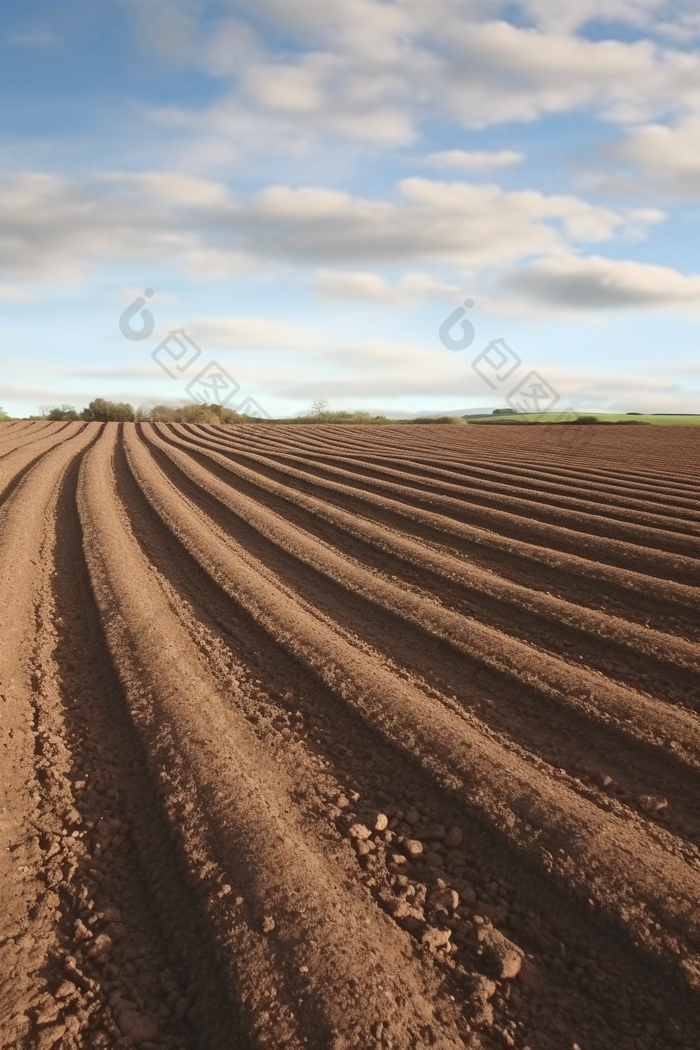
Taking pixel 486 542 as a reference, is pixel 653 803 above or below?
below

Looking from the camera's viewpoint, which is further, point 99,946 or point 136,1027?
point 99,946

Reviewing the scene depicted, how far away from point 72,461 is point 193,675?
1033 centimetres

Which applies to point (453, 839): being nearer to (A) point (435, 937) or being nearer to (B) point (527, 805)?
(B) point (527, 805)

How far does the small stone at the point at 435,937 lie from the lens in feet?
7.73

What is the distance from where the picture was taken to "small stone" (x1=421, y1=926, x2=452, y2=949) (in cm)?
236

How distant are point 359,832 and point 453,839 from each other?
39 cm

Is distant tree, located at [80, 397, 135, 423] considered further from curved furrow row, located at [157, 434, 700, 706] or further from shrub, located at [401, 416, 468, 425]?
curved furrow row, located at [157, 434, 700, 706]

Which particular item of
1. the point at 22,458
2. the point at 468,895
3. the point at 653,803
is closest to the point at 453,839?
the point at 468,895

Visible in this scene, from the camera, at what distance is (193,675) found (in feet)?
14.1

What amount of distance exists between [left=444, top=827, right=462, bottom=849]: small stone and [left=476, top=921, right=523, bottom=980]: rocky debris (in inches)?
16.7

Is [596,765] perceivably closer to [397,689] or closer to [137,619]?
[397,689]

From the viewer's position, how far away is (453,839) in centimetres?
289

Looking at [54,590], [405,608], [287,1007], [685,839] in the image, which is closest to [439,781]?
[685,839]

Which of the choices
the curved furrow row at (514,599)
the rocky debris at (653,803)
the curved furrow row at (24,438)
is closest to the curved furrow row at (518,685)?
the rocky debris at (653,803)
